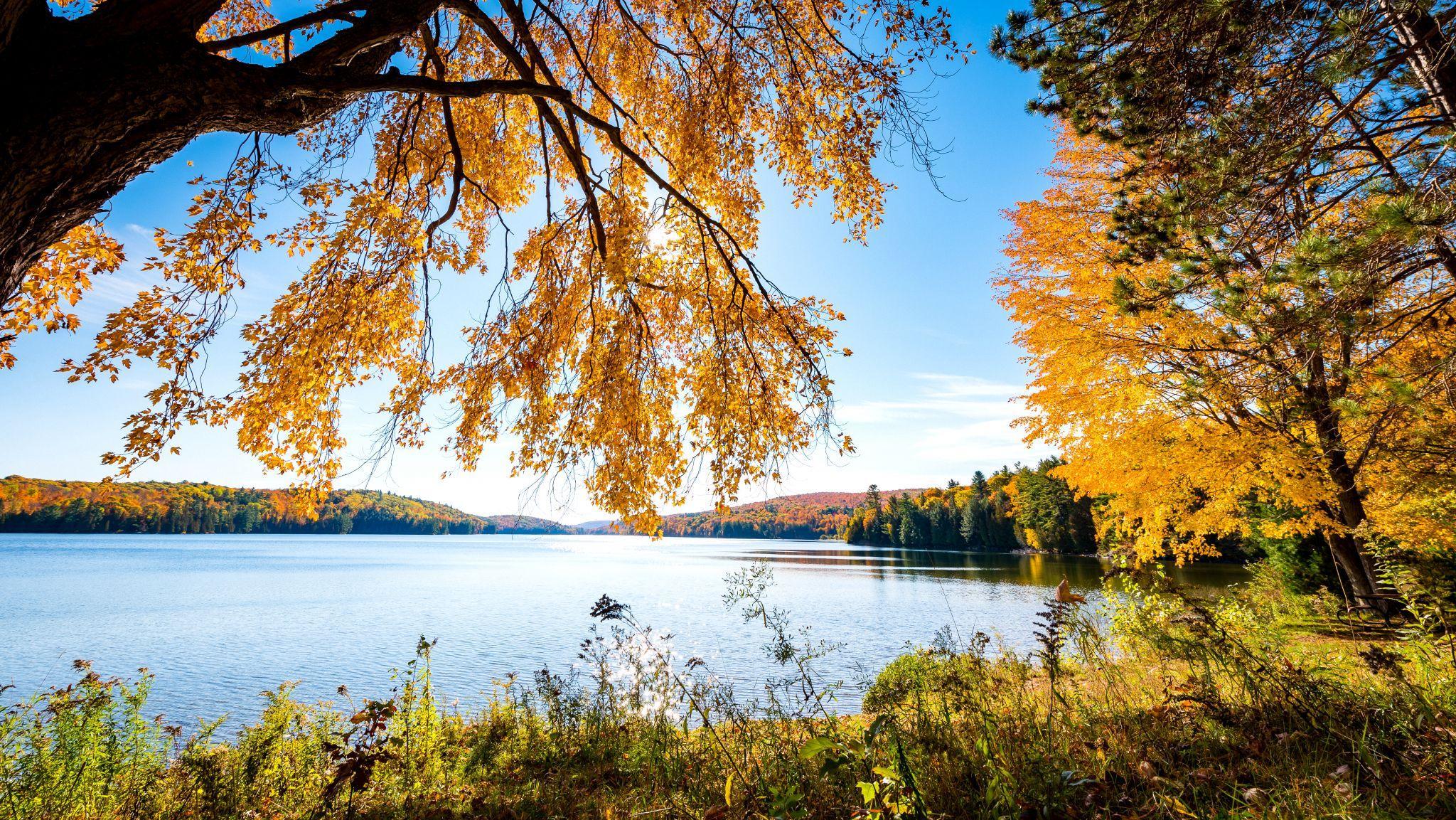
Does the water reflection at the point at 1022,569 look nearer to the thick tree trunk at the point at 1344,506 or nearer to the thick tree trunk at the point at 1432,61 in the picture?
the thick tree trunk at the point at 1344,506

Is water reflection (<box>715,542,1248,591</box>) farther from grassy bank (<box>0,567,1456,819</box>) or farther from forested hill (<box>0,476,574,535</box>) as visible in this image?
forested hill (<box>0,476,574,535</box>)

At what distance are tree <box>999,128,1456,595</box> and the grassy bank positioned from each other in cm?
184

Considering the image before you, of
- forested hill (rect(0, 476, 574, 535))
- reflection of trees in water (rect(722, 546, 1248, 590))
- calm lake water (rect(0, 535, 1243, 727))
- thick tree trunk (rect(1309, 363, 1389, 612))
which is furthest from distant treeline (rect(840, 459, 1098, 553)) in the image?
forested hill (rect(0, 476, 574, 535))

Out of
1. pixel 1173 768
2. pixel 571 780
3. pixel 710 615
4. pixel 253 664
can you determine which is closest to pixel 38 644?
pixel 253 664

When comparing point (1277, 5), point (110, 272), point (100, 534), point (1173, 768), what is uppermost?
point (1277, 5)

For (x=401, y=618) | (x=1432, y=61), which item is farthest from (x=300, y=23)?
(x=401, y=618)

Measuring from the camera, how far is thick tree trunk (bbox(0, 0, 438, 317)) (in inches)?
89.6

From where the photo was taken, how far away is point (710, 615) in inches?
749

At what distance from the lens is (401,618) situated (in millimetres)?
19484

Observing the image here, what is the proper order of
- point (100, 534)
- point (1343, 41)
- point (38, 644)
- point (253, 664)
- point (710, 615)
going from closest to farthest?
point (1343, 41), point (253, 664), point (38, 644), point (710, 615), point (100, 534)

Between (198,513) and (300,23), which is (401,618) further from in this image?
(198,513)

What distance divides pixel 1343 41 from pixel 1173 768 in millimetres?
4232

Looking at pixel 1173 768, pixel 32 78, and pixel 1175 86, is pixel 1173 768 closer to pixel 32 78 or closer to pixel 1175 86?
pixel 1175 86

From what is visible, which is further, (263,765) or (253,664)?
(253,664)
